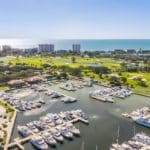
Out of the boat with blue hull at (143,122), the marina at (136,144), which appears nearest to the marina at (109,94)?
the boat with blue hull at (143,122)

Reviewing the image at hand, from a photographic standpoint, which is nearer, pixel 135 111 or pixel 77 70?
pixel 135 111

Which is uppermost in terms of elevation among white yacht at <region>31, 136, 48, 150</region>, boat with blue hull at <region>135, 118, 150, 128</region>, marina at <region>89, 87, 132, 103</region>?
marina at <region>89, 87, 132, 103</region>

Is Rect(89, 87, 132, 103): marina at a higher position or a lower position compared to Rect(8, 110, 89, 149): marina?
higher

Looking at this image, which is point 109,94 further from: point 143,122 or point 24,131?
point 24,131

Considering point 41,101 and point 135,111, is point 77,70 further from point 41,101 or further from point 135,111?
point 135,111

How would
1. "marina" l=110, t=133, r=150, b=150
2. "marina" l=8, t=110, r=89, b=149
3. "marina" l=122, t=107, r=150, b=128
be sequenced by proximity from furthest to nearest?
"marina" l=122, t=107, r=150, b=128 < "marina" l=8, t=110, r=89, b=149 < "marina" l=110, t=133, r=150, b=150

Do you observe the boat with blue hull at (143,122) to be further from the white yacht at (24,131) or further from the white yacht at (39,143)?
the white yacht at (24,131)

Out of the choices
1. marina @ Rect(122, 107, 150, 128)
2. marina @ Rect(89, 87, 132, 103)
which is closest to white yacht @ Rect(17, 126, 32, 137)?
marina @ Rect(122, 107, 150, 128)

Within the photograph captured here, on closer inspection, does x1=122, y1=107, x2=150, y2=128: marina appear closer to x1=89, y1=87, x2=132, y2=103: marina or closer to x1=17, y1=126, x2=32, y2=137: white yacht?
x1=89, y1=87, x2=132, y2=103: marina

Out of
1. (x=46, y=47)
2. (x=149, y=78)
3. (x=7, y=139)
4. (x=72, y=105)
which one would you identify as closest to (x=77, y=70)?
(x=149, y=78)
